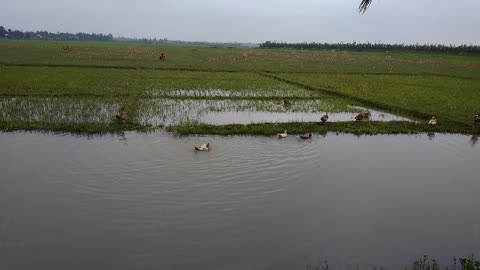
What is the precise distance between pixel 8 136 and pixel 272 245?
784 centimetres

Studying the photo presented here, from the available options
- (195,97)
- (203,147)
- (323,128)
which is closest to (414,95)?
(323,128)

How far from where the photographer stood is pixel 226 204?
21.2 feet

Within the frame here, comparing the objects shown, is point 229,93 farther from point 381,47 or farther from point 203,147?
point 381,47

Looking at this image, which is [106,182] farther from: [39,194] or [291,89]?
[291,89]

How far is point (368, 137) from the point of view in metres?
11.2

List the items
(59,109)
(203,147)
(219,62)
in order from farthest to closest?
(219,62), (59,109), (203,147)

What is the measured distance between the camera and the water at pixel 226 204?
17.0ft

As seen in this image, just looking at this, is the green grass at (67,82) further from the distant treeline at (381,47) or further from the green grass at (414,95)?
the distant treeline at (381,47)

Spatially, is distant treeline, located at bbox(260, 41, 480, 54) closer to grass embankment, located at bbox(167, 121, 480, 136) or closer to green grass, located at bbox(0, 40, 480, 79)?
green grass, located at bbox(0, 40, 480, 79)

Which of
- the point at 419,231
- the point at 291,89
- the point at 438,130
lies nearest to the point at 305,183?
the point at 419,231

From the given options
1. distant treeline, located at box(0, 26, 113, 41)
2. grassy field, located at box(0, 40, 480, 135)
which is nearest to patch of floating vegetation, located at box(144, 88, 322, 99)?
grassy field, located at box(0, 40, 480, 135)

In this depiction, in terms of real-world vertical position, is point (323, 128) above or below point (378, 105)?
below

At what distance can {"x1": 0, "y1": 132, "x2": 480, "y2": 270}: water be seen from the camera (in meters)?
5.17

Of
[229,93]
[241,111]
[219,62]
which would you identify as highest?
[219,62]
